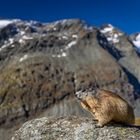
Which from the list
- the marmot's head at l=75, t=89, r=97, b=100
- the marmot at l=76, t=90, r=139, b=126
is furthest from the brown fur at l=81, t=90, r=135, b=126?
the marmot's head at l=75, t=89, r=97, b=100

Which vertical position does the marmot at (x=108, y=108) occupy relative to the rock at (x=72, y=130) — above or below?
above

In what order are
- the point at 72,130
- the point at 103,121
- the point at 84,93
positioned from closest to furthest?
the point at 103,121, the point at 84,93, the point at 72,130

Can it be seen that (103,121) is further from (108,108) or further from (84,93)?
(84,93)

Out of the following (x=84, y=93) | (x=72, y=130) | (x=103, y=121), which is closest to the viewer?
(x=103, y=121)

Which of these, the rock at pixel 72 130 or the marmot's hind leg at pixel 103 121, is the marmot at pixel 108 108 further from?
the rock at pixel 72 130

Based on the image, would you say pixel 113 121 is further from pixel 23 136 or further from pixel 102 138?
pixel 23 136

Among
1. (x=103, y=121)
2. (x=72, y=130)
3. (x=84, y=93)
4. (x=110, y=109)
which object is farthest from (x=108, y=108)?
(x=72, y=130)

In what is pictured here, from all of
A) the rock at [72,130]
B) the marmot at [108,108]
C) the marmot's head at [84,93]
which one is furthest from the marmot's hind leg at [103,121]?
the marmot's head at [84,93]

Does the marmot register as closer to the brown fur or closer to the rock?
the brown fur
